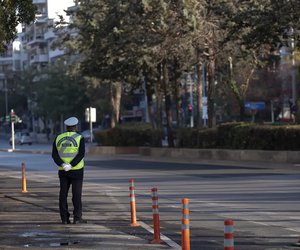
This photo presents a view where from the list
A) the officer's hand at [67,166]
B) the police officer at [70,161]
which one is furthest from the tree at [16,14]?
the officer's hand at [67,166]

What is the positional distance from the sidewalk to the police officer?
0.36m

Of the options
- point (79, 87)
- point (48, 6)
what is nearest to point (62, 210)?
point (79, 87)

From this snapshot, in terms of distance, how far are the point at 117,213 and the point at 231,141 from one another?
58.7 ft

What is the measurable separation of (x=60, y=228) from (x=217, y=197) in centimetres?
618

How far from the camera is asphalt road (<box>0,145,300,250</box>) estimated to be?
11.0 metres

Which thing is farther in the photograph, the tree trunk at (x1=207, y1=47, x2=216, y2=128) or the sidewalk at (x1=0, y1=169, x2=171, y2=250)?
the tree trunk at (x1=207, y1=47, x2=216, y2=128)

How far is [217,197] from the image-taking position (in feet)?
56.0

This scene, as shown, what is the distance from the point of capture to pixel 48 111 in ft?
282

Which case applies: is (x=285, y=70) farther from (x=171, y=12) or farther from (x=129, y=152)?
(x=171, y=12)

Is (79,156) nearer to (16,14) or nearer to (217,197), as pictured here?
(16,14)

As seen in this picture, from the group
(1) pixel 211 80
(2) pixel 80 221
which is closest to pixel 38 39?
(1) pixel 211 80

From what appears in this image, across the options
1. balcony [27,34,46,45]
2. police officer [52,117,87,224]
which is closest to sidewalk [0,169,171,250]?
police officer [52,117,87,224]

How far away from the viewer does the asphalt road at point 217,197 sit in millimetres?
11023

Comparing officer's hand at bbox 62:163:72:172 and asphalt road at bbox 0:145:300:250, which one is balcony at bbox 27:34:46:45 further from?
officer's hand at bbox 62:163:72:172
